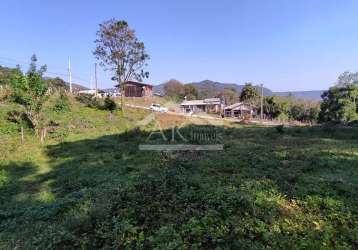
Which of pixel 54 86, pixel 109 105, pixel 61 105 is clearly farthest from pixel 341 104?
pixel 54 86

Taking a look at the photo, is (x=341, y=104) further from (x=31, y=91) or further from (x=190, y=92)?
(x=190, y=92)

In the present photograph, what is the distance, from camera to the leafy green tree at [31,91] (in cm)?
1460

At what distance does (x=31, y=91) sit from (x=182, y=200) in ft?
41.7

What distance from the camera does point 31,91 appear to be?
14719 millimetres

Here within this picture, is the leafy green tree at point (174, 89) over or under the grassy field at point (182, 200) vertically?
over

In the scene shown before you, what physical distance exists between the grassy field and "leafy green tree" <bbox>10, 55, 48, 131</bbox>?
A: 4651 mm

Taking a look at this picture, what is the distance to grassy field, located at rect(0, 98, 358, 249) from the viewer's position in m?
4.02

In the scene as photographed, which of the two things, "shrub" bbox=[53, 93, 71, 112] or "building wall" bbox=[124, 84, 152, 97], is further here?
"building wall" bbox=[124, 84, 152, 97]

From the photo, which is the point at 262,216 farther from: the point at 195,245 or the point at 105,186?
the point at 105,186

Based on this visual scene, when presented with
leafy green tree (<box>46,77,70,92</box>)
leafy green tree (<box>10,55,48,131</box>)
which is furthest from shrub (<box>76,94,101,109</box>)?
leafy green tree (<box>10,55,48,131</box>)

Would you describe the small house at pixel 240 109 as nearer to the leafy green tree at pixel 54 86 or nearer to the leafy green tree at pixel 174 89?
the leafy green tree at pixel 174 89

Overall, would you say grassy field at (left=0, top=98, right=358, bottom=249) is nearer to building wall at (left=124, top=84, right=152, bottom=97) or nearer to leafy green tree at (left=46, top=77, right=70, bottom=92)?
leafy green tree at (left=46, top=77, right=70, bottom=92)

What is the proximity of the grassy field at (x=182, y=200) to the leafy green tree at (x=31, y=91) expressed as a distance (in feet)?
15.3

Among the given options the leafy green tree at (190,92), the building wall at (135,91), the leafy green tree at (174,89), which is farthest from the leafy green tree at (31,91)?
the leafy green tree at (190,92)
